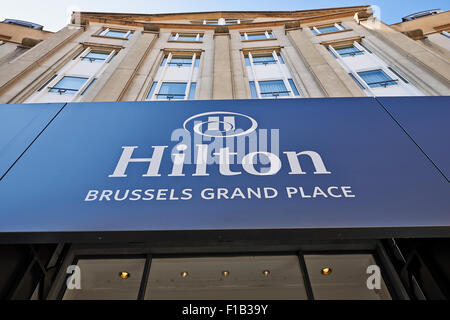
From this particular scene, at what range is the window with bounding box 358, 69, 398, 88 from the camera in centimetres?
891

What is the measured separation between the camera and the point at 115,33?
1366 centimetres

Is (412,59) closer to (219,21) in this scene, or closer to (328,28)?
(328,28)

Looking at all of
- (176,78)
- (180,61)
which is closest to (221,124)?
(176,78)

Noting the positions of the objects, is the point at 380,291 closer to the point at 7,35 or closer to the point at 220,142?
the point at 220,142

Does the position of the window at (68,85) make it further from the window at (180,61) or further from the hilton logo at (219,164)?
the hilton logo at (219,164)

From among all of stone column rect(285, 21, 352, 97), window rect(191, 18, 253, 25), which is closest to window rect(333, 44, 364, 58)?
stone column rect(285, 21, 352, 97)

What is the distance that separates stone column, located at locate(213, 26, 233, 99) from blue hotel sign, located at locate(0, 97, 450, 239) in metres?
3.26

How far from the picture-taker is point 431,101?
5031 mm

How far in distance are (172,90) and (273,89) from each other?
3.79 meters

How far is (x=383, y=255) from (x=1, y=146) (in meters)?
6.97

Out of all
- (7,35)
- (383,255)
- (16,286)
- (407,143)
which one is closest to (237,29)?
(7,35)

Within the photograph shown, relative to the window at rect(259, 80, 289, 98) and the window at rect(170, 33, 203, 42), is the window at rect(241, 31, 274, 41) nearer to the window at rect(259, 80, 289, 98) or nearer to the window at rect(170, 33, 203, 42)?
the window at rect(170, 33, 203, 42)

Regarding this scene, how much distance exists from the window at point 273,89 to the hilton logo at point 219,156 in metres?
4.62

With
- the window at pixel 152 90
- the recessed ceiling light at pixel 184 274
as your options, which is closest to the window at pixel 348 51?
the window at pixel 152 90
